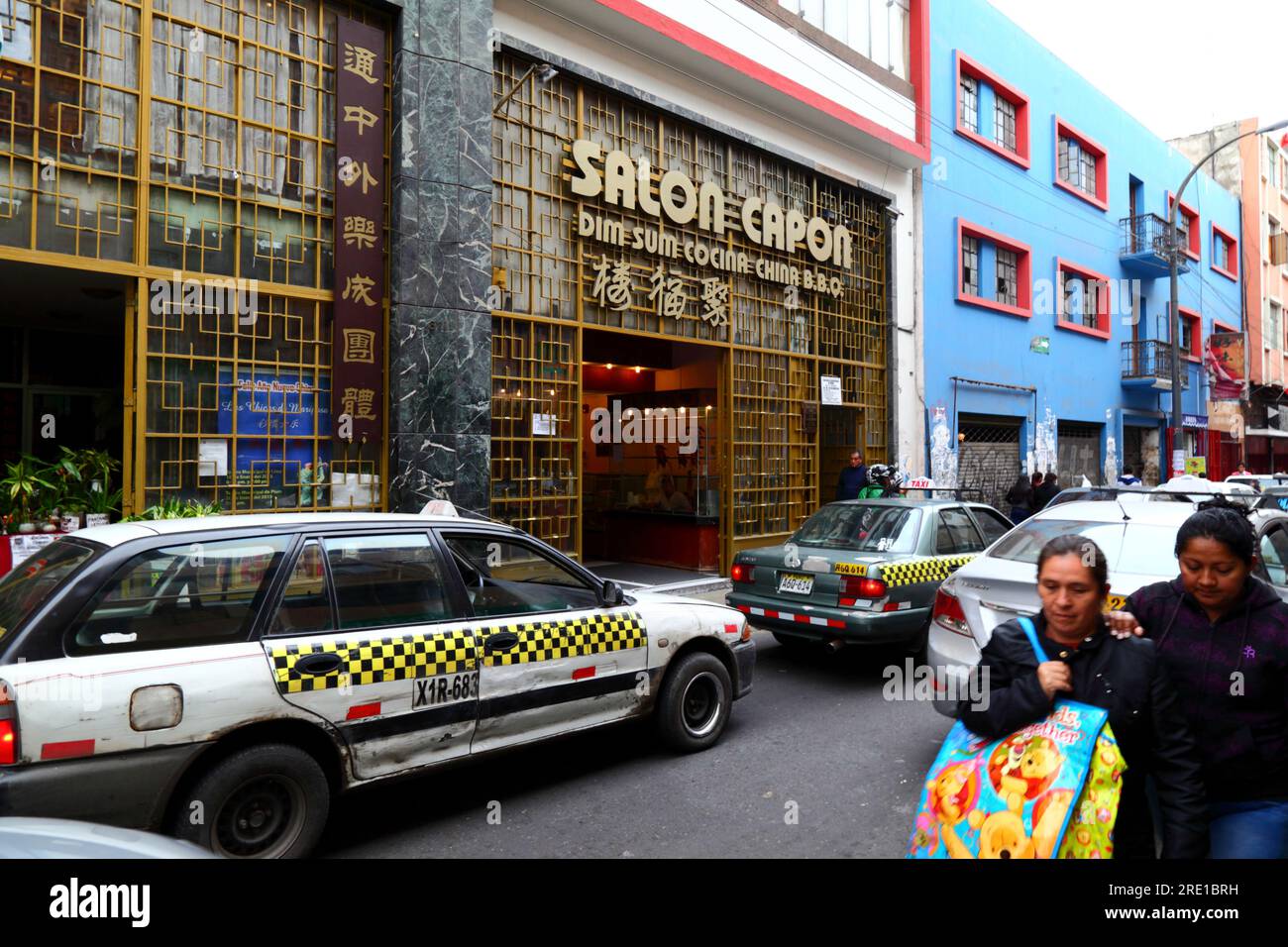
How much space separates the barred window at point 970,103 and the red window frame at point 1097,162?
3.55m

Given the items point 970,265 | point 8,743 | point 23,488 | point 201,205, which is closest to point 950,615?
point 8,743

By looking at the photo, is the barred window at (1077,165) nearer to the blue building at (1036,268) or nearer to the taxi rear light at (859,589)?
the blue building at (1036,268)

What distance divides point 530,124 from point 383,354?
357cm

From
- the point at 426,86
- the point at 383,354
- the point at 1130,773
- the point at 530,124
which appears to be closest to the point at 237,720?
the point at 1130,773

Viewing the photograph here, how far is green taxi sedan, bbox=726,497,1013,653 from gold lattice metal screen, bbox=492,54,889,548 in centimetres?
373

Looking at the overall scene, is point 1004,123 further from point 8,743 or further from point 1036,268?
point 8,743

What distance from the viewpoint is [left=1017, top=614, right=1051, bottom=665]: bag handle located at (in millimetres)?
2365

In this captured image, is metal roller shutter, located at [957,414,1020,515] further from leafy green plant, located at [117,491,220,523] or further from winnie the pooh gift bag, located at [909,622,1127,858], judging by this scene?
winnie the pooh gift bag, located at [909,622,1127,858]

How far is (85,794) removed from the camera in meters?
3.01

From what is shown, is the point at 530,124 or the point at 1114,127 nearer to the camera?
the point at 530,124

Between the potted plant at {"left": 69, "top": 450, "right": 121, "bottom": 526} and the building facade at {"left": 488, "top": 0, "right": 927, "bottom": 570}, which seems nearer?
the potted plant at {"left": 69, "top": 450, "right": 121, "bottom": 526}

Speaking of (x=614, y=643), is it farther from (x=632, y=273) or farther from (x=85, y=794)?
(x=632, y=273)

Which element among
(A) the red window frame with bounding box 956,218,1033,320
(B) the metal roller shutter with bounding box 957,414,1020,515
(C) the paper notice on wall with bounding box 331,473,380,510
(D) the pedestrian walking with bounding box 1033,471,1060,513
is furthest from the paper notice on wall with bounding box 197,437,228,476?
(A) the red window frame with bounding box 956,218,1033,320

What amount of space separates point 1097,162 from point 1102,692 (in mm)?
24687
